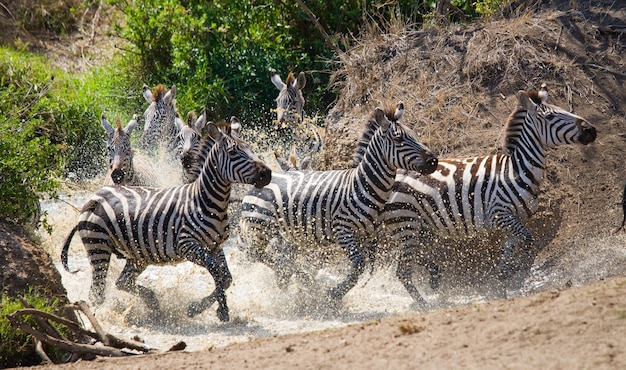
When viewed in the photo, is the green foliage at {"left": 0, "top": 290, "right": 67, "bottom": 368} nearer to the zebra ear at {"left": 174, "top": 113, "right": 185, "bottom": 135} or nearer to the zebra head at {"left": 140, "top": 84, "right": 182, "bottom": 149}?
the zebra ear at {"left": 174, "top": 113, "right": 185, "bottom": 135}

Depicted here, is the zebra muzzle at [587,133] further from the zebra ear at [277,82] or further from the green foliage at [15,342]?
the zebra ear at [277,82]

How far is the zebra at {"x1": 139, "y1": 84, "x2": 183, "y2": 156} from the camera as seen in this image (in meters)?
13.5

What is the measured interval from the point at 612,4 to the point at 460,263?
175 inches

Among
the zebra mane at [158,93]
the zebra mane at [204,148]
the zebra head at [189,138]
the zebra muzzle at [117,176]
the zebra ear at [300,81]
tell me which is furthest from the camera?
the zebra ear at [300,81]

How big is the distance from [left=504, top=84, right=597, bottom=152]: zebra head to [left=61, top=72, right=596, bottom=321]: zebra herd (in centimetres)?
1

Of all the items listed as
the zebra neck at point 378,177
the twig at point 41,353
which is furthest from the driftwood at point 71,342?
the zebra neck at point 378,177

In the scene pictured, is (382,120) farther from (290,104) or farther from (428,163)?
(290,104)

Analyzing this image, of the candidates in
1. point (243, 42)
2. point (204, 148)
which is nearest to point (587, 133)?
point (204, 148)

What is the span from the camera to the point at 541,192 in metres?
10.1

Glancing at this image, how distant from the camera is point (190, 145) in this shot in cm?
1119

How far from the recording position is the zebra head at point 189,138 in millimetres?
10742

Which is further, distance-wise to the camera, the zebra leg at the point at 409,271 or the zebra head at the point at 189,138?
the zebra head at the point at 189,138

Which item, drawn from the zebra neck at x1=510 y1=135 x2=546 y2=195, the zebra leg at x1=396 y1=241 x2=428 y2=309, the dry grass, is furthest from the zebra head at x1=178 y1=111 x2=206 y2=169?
the zebra neck at x1=510 y1=135 x2=546 y2=195

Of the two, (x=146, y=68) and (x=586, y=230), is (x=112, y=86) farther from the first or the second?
(x=586, y=230)
